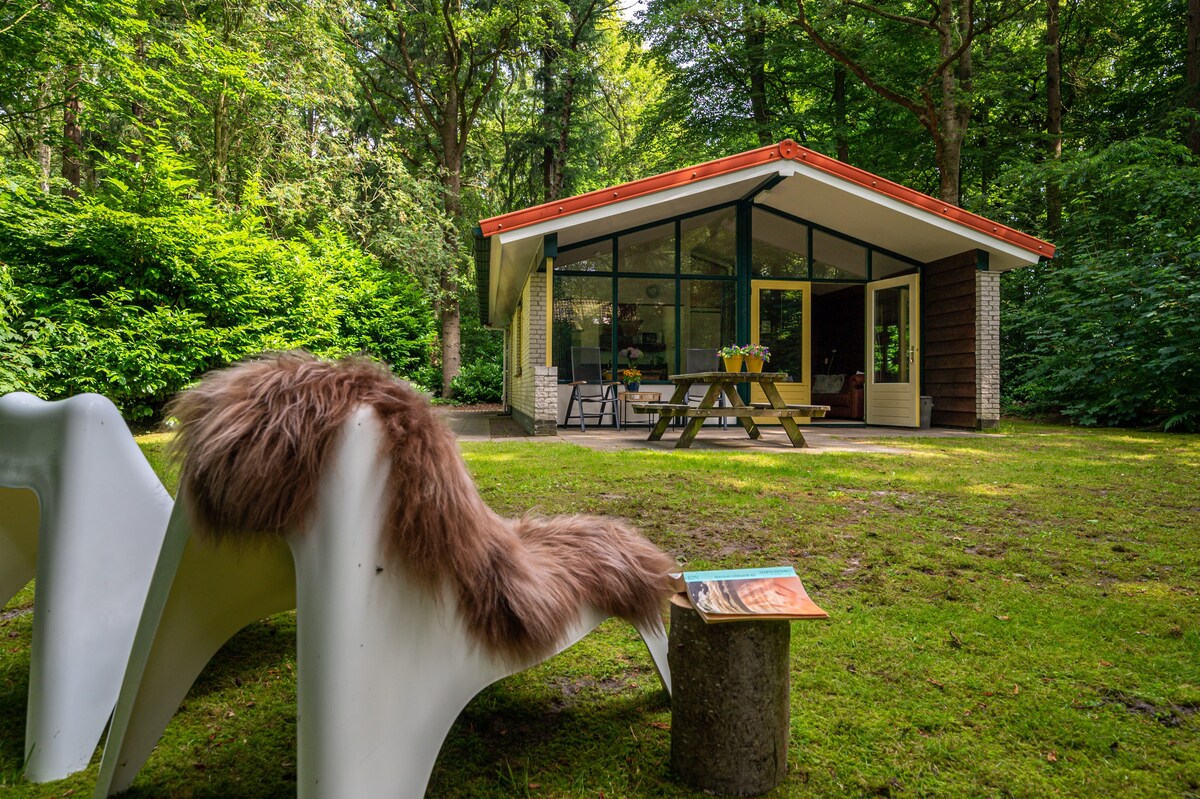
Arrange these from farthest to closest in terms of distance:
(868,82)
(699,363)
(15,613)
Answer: (868,82)
(699,363)
(15,613)

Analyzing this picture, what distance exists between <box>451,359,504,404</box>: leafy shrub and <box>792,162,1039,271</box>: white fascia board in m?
11.5

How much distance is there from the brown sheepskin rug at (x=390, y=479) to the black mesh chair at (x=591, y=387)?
7.94 meters

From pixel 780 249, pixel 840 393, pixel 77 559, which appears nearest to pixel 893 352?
pixel 780 249

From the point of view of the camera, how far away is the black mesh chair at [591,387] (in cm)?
919

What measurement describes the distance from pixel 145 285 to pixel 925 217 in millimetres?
9325

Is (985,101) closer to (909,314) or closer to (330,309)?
(909,314)

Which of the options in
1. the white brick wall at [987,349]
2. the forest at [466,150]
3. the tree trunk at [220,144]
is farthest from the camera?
the tree trunk at [220,144]

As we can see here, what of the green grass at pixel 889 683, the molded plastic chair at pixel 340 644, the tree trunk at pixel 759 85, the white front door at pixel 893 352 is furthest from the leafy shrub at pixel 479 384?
the molded plastic chair at pixel 340 644

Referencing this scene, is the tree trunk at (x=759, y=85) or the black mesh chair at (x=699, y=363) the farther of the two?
the tree trunk at (x=759, y=85)

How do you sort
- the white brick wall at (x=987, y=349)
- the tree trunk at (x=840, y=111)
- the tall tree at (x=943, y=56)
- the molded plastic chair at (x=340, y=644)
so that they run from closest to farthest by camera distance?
the molded plastic chair at (x=340, y=644) < the white brick wall at (x=987, y=349) < the tall tree at (x=943, y=56) < the tree trunk at (x=840, y=111)

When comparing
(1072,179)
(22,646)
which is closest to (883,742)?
(22,646)

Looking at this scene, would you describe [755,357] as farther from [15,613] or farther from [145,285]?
[145,285]

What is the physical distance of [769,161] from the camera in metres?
8.01

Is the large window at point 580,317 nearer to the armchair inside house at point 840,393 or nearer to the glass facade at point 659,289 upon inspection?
the glass facade at point 659,289
